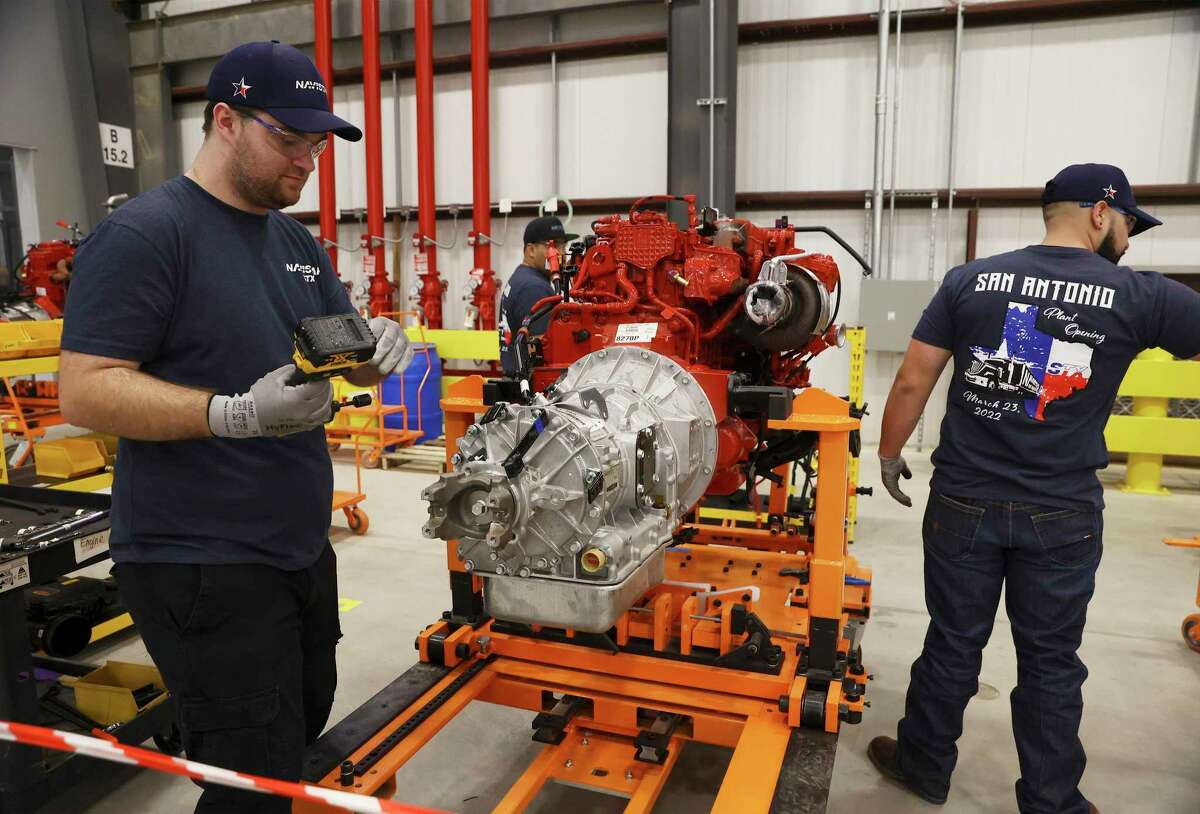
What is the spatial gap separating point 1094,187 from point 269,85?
2192 millimetres

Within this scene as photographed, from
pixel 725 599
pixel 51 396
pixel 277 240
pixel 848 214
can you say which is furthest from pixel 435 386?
pixel 277 240

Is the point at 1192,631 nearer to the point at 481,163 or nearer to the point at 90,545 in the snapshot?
the point at 90,545

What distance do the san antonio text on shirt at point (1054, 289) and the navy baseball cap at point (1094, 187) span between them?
0.85ft

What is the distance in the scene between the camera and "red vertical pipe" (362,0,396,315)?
8312 mm

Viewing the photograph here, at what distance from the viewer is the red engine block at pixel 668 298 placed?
2.55 meters

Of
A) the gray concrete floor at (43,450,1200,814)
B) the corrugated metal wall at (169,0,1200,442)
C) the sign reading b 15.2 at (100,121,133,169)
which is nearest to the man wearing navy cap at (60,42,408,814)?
the gray concrete floor at (43,450,1200,814)

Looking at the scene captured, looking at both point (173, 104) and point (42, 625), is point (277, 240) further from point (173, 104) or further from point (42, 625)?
point (173, 104)

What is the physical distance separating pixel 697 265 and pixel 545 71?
6.55 metres

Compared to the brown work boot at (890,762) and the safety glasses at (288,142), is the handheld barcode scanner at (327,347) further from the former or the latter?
the brown work boot at (890,762)

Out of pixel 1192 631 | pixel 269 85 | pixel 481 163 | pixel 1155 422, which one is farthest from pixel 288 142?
pixel 481 163

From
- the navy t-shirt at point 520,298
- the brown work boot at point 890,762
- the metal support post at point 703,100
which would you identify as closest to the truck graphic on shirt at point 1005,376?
the brown work boot at point 890,762

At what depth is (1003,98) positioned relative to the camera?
7090 millimetres

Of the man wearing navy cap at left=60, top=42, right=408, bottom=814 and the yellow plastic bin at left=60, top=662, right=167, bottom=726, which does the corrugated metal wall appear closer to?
the yellow plastic bin at left=60, top=662, right=167, bottom=726

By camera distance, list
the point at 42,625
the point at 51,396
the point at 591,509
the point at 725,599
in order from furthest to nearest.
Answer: the point at 51,396 → the point at 42,625 → the point at 725,599 → the point at 591,509
